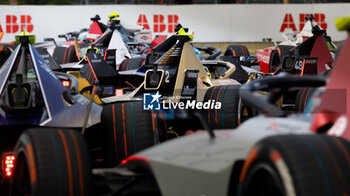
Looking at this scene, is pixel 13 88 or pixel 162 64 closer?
pixel 13 88

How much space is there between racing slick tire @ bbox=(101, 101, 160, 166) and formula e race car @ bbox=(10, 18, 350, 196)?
3.23ft

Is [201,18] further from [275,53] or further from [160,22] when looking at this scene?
[275,53]

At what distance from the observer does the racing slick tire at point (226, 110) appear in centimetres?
777

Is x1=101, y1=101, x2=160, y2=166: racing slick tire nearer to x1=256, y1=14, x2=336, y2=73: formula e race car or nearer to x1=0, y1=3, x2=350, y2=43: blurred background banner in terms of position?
x1=256, y1=14, x2=336, y2=73: formula e race car

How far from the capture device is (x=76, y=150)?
4.07 m

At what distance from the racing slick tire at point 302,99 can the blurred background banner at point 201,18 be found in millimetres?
17894

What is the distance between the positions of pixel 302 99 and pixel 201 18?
1854 cm

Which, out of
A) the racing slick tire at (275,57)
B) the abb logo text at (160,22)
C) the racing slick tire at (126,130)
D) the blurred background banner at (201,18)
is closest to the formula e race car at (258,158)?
the racing slick tire at (126,130)

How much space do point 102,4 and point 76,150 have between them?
23.2 metres

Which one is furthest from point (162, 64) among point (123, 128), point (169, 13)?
point (169, 13)

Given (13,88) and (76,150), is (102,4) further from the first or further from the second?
(76,150)

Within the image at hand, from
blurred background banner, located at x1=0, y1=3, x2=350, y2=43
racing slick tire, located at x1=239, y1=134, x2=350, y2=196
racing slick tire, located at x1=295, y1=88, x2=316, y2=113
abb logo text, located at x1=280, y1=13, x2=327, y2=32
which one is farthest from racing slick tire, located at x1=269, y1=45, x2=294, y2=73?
racing slick tire, located at x1=239, y1=134, x2=350, y2=196

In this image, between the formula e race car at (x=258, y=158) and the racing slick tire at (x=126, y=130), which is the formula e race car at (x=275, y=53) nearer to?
the racing slick tire at (x=126, y=130)

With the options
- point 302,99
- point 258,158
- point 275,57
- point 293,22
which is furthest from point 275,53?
point 258,158
